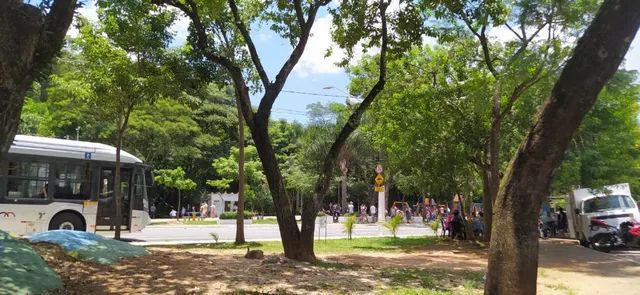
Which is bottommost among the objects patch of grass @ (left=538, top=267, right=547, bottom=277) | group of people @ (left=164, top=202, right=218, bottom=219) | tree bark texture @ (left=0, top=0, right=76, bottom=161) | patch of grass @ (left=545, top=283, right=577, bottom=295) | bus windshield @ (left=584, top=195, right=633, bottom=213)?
patch of grass @ (left=545, top=283, right=577, bottom=295)

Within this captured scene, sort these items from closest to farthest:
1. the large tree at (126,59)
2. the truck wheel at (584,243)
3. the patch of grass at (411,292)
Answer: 1. the patch of grass at (411,292)
2. the large tree at (126,59)
3. the truck wheel at (584,243)

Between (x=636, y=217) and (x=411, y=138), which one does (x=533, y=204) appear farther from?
(x=636, y=217)

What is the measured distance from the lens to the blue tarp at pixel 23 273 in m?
6.35

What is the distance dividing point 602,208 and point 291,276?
14.1 metres

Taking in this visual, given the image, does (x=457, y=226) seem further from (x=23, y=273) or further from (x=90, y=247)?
(x=23, y=273)

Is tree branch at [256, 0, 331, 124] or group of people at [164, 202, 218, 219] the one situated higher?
tree branch at [256, 0, 331, 124]

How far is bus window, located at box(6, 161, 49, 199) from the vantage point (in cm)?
1623

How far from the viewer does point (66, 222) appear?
55.7 feet

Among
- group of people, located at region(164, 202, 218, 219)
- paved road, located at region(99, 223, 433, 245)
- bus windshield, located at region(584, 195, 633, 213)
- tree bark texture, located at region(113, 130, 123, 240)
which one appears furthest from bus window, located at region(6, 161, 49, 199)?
group of people, located at region(164, 202, 218, 219)

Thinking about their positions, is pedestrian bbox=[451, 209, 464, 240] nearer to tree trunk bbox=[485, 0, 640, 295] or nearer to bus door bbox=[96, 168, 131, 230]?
bus door bbox=[96, 168, 131, 230]

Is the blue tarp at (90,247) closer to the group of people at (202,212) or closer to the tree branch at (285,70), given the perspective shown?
the tree branch at (285,70)

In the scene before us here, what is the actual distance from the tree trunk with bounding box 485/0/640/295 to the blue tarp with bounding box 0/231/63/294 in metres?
5.24

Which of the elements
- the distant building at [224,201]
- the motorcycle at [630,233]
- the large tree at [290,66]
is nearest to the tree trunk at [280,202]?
the large tree at [290,66]

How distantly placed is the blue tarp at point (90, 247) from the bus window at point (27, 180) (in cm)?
654
